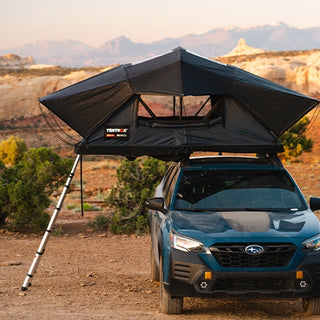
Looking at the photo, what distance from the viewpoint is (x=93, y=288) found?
8812mm

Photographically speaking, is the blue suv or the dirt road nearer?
the blue suv

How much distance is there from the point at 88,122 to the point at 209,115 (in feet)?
5.39

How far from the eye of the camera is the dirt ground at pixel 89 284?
7000 mm

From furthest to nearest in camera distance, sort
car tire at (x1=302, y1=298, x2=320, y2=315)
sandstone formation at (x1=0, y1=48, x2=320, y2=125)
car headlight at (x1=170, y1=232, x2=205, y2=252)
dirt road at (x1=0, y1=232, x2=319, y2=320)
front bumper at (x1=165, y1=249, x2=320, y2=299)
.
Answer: sandstone formation at (x1=0, y1=48, x2=320, y2=125)
dirt road at (x1=0, y1=232, x2=319, y2=320)
car tire at (x1=302, y1=298, x2=320, y2=315)
car headlight at (x1=170, y1=232, x2=205, y2=252)
front bumper at (x1=165, y1=249, x2=320, y2=299)

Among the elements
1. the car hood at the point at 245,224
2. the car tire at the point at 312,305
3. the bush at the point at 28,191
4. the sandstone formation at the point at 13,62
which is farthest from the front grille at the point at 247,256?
the sandstone formation at the point at 13,62

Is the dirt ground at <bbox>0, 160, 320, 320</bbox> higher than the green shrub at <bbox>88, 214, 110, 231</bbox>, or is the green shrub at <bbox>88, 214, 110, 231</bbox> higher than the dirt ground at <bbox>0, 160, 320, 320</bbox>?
the dirt ground at <bbox>0, 160, 320, 320</bbox>

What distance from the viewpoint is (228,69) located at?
856 cm

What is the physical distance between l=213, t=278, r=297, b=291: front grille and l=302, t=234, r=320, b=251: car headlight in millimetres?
365

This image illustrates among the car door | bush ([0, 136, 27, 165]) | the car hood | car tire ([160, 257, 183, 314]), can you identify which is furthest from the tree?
car tire ([160, 257, 183, 314])

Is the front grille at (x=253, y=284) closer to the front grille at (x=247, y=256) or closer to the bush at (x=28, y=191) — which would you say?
the front grille at (x=247, y=256)

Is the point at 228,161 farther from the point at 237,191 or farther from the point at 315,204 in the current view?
the point at 315,204

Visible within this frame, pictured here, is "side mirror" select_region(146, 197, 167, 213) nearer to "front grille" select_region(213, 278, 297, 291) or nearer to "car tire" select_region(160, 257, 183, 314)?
"car tire" select_region(160, 257, 183, 314)

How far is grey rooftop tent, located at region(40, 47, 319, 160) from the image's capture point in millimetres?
8375

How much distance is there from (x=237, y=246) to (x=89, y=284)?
3.31 metres
